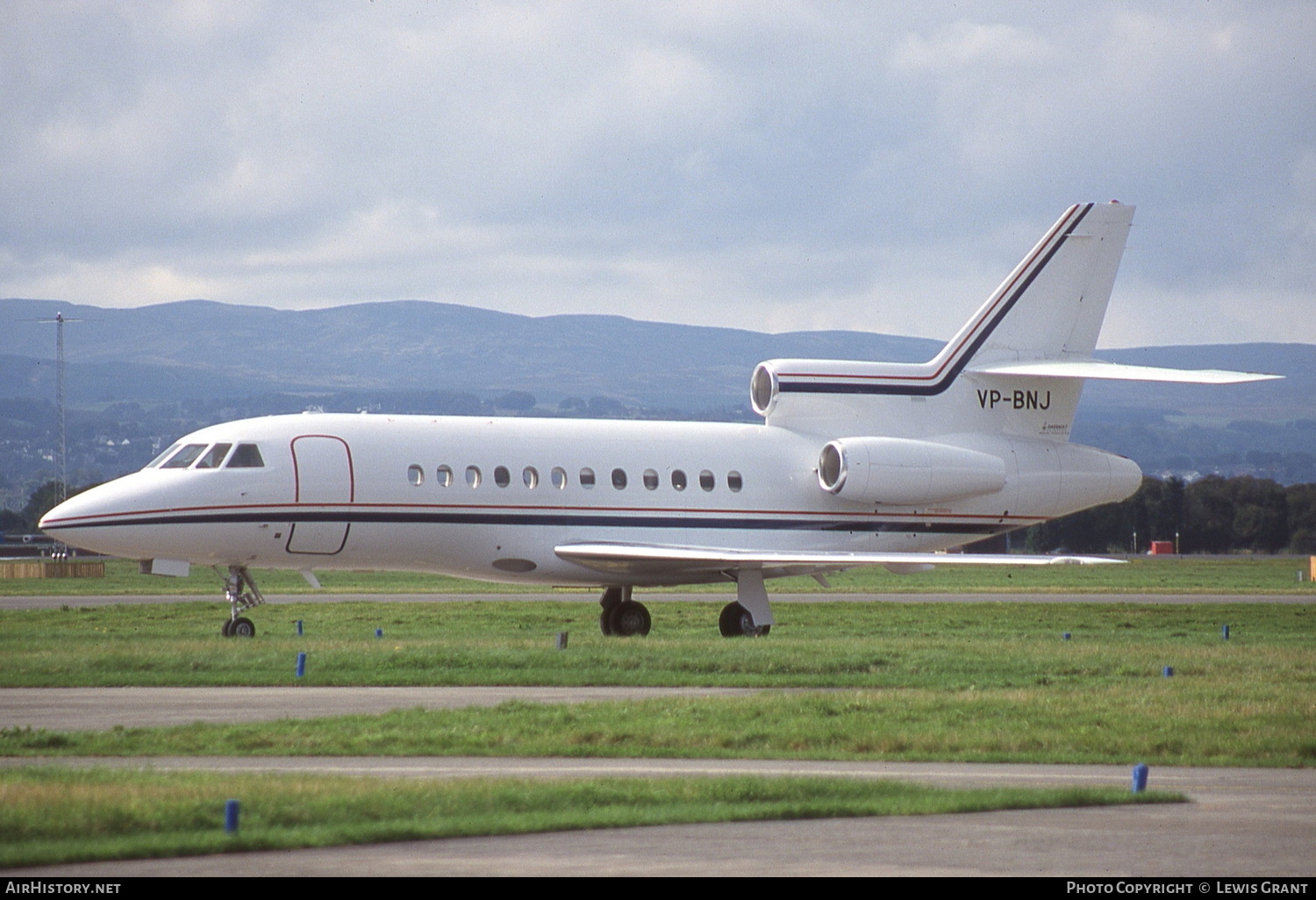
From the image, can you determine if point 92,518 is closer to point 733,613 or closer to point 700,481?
point 700,481

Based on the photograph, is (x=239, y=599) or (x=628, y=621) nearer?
(x=239, y=599)

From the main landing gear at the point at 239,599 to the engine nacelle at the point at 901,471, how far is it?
10.9 metres

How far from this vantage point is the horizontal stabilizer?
3238 centimetres

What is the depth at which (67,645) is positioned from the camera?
28.5m

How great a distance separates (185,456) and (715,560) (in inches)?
364

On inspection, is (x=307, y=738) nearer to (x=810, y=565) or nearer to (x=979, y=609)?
(x=810, y=565)

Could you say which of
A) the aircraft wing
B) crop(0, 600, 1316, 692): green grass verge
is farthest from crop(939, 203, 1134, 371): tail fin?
the aircraft wing

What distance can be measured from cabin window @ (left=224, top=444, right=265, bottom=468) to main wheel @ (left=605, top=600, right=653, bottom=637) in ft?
23.9

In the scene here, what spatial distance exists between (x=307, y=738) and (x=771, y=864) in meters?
7.24

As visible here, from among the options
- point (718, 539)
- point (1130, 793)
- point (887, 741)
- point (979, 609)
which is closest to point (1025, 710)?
point (887, 741)

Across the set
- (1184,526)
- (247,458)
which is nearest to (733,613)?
(247,458)

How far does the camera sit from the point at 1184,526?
13925cm

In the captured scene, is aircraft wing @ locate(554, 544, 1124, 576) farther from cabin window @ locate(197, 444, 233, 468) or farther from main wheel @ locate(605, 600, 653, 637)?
cabin window @ locate(197, 444, 233, 468)

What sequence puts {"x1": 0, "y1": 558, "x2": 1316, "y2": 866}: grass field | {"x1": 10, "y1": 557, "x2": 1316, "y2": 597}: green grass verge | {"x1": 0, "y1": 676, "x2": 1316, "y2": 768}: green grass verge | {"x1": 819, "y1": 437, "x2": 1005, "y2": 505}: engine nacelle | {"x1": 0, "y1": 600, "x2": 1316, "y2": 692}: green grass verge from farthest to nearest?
{"x1": 10, "y1": 557, "x2": 1316, "y2": 597}: green grass verge < {"x1": 819, "y1": 437, "x2": 1005, "y2": 505}: engine nacelle < {"x1": 0, "y1": 600, "x2": 1316, "y2": 692}: green grass verge < {"x1": 0, "y1": 676, "x2": 1316, "y2": 768}: green grass verge < {"x1": 0, "y1": 558, "x2": 1316, "y2": 866}: grass field
